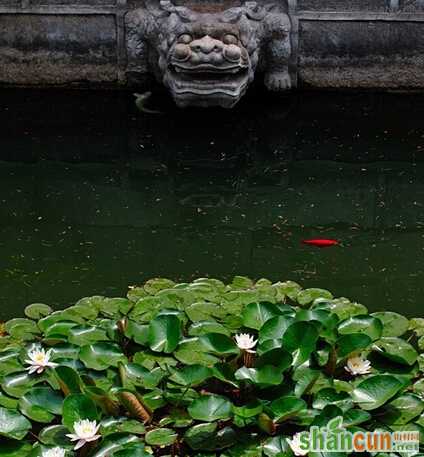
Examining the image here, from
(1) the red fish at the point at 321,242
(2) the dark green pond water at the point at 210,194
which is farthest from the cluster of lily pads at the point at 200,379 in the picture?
(1) the red fish at the point at 321,242

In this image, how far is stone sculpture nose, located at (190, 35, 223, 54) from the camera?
659cm

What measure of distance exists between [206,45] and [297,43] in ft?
3.83

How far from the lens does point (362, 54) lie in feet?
24.8

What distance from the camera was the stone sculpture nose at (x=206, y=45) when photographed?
6.59 meters

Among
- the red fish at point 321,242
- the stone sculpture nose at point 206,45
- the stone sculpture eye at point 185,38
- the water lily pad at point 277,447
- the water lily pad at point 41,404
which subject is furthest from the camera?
the stone sculpture eye at point 185,38

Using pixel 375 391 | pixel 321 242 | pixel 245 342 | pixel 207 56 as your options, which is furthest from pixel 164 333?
pixel 207 56

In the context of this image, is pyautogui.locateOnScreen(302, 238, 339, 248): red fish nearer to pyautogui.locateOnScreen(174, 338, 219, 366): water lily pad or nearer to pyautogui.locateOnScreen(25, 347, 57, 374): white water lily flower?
pyautogui.locateOnScreen(174, 338, 219, 366): water lily pad

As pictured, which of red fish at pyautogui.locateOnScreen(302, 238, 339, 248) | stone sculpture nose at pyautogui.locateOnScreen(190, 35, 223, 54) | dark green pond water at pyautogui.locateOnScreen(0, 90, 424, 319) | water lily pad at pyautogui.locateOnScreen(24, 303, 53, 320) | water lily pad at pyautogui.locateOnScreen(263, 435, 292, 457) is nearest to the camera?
water lily pad at pyautogui.locateOnScreen(263, 435, 292, 457)

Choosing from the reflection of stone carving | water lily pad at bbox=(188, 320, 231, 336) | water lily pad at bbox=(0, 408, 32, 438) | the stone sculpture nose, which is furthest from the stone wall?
water lily pad at bbox=(0, 408, 32, 438)

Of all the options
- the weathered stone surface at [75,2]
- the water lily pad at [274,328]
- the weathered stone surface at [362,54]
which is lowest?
the water lily pad at [274,328]

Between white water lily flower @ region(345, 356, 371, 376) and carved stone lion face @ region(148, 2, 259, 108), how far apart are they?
11.5ft

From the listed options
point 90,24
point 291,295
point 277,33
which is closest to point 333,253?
point 291,295

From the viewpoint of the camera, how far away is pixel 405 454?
315cm

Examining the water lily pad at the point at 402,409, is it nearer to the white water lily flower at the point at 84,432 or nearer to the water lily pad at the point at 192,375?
the water lily pad at the point at 192,375
